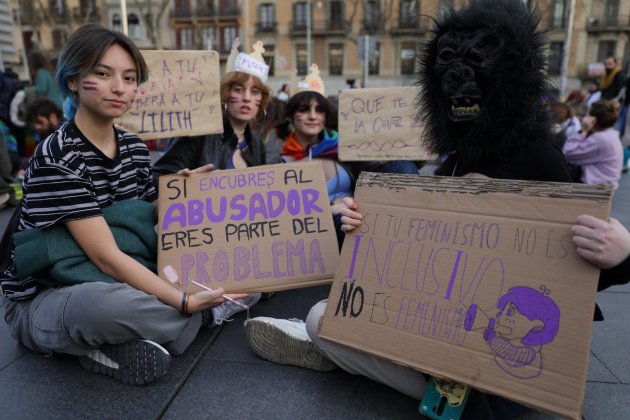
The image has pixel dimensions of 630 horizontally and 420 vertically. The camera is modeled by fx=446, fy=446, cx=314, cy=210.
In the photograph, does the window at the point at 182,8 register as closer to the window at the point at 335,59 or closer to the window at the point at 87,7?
the window at the point at 87,7

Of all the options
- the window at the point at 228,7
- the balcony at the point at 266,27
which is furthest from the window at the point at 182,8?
the balcony at the point at 266,27

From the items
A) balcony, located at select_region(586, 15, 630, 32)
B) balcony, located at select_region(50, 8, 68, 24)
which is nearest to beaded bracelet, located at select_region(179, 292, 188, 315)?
balcony, located at select_region(586, 15, 630, 32)

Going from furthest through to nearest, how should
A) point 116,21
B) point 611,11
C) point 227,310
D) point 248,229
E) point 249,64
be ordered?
point 116,21
point 611,11
point 249,64
point 227,310
point 248,229

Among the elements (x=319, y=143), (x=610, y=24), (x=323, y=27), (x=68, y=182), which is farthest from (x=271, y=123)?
(x=610, y=24)

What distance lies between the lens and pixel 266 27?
34.4 m

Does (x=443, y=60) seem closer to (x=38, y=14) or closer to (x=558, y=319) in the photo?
(x=558, y=319)

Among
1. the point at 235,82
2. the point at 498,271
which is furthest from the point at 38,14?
the point at 498,271

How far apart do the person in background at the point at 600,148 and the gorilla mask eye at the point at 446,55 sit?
452cm

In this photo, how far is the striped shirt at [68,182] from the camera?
174cm

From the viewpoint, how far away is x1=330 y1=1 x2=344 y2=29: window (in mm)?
33719

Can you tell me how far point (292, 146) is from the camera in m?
3.28

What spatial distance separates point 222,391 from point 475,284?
3.58ft

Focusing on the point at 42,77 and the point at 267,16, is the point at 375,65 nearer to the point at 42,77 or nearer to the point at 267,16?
the point at 267,16

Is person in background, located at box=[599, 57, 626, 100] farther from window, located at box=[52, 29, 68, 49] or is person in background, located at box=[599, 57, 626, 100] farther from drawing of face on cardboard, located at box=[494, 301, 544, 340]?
window, located at box=[52, 29, 68, 49]
